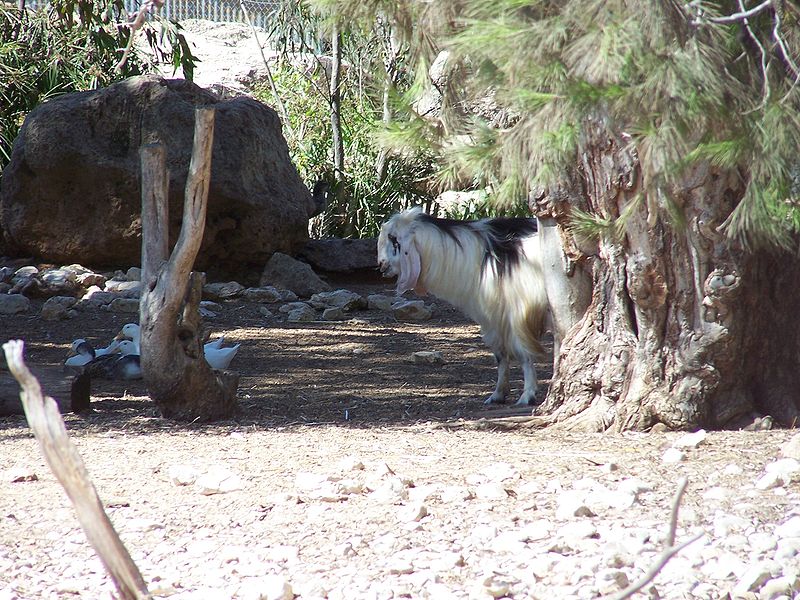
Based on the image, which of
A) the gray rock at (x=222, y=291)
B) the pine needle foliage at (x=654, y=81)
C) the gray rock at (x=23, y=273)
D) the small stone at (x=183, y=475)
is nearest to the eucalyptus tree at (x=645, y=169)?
the pine needle foliage at (x=654, y=81)

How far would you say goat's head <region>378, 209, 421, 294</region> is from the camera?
5547mm

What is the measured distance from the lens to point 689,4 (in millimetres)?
2152

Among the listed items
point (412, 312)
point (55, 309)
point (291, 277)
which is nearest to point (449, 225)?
point (412, 312)

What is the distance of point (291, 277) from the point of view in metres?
9.48

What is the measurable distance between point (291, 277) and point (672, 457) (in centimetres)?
621

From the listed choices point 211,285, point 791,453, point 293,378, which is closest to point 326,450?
point 791,453

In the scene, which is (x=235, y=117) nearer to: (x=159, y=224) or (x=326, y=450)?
(x=159, y=224)

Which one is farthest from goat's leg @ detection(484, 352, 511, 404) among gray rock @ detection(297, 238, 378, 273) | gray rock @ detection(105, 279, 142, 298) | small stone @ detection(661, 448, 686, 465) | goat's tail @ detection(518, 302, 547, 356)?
gray rock @ detection(297, 238, 378, 273)

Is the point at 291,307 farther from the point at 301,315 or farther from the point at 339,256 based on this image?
the point at 339,256

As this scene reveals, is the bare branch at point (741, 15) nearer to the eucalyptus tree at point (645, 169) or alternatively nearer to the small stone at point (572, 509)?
the eucalyptus tree at point (645, 169)

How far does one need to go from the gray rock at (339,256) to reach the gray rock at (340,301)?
1223 mm

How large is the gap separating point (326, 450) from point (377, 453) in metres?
0.22

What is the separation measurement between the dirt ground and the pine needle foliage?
40.3 inches

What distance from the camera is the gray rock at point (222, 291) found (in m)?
8.96
